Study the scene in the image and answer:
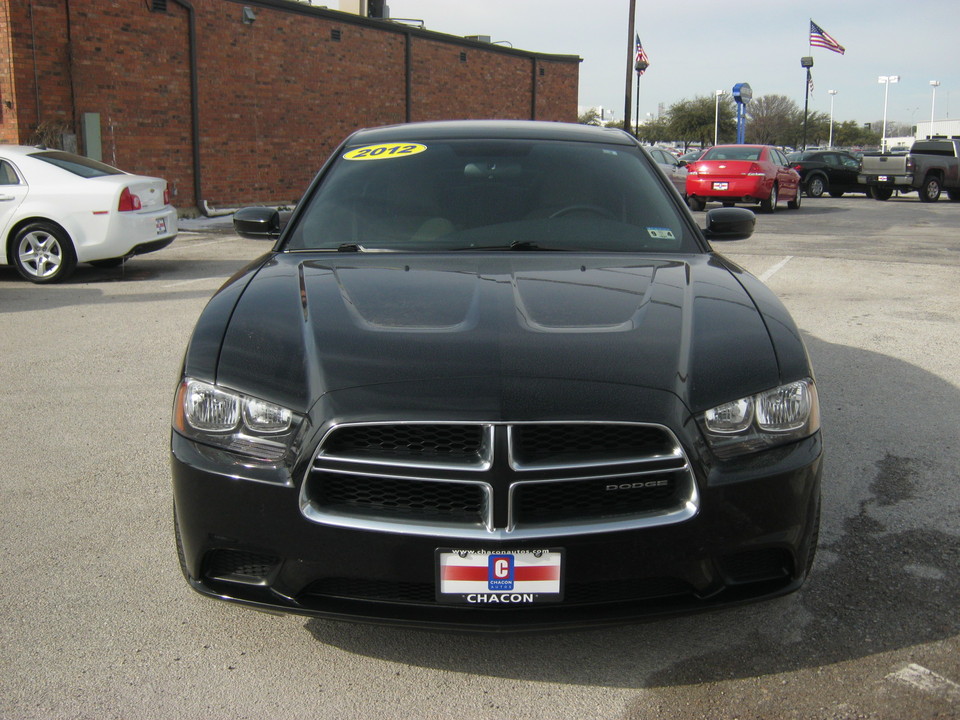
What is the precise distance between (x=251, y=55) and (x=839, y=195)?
62.5ft

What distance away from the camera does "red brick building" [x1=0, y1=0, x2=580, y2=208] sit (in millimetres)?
16641

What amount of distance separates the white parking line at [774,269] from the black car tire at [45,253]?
774cm

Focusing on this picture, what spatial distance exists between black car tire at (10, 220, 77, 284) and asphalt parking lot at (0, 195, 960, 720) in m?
5.33

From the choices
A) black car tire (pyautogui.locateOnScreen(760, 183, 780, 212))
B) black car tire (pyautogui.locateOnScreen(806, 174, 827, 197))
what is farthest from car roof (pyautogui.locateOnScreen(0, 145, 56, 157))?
black car tire (pyautogui.locateOnScreen(806, 174, 827, 197))

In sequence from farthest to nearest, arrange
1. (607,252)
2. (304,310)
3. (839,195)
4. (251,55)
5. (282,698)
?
(839,195), (251,55), (607,252), (304,310), (282,698)

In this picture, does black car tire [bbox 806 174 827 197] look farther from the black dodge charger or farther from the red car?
the black dodge charger

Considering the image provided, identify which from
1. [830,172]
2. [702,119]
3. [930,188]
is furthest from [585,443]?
[702,119]

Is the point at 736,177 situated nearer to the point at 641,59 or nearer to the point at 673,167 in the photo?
the point at 673,167

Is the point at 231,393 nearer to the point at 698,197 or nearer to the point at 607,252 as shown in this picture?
the point at 607,252

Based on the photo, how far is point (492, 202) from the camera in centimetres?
388

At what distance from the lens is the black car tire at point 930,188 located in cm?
2825

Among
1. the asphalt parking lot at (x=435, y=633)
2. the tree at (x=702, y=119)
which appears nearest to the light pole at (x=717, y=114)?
the tree at (x=702, y=119)

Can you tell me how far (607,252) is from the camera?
358cm

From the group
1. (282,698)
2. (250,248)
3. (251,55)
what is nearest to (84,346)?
(282,698)
